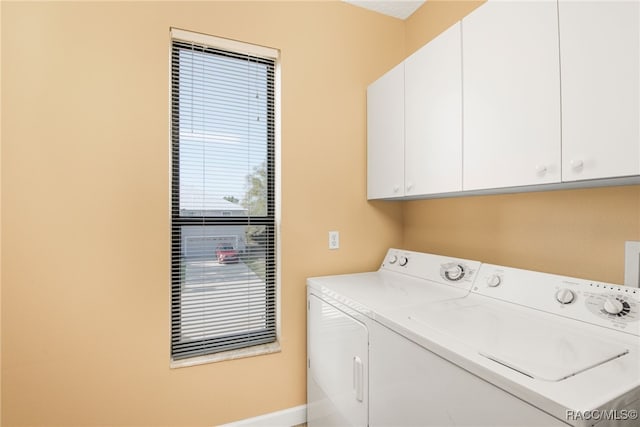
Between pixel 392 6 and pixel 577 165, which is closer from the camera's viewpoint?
pixel 577 165

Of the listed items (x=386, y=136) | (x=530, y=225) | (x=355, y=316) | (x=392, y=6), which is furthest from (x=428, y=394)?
(x=392, y=6)

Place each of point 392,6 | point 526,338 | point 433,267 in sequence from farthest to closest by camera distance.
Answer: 1. point 392,6
2. point 433,267
3. point 526,338

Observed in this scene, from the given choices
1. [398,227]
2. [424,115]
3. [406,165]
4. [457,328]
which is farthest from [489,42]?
[398,227]

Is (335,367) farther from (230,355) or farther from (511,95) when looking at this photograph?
(511,95)

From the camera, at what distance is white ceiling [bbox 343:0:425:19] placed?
6.69 ft

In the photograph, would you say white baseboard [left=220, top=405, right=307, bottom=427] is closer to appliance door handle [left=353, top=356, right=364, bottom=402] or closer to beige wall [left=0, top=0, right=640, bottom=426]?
beige wall [left=0, top=0, right=640, bottom=426]

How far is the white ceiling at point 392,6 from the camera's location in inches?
80.3

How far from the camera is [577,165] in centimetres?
96

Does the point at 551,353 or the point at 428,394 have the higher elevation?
the point at 551,353

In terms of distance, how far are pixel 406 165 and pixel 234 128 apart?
1030 millimetres

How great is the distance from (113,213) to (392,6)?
2.16m

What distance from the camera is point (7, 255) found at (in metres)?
1.36

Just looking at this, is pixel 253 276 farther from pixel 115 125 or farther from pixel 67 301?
pixel 115 125

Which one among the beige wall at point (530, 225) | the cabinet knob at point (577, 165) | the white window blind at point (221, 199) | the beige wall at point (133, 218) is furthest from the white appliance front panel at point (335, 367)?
the cabinet knob at point (577, 165)
